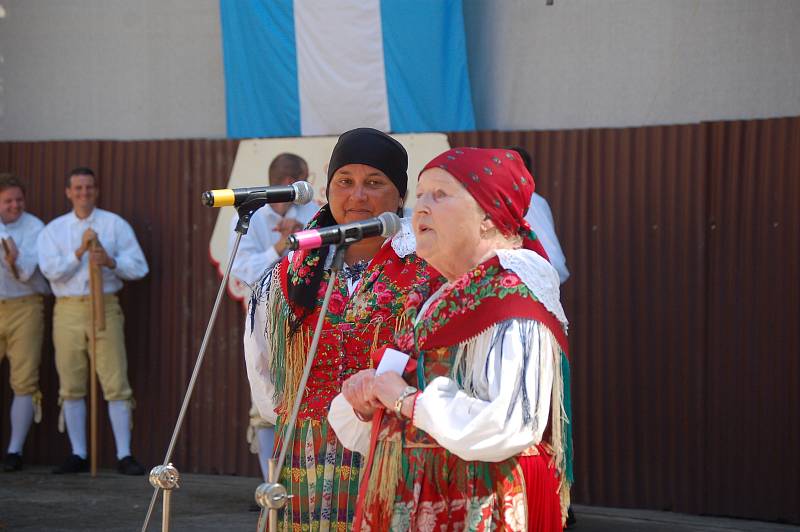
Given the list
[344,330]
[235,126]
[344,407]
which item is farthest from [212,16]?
[344,407]

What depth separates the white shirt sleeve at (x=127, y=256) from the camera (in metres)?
8.40

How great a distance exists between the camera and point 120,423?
8.51 m

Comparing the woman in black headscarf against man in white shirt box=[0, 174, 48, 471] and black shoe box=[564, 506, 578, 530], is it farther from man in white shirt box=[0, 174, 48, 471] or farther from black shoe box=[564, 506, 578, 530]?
man in white shirt box=[0, 174, 48, 471]

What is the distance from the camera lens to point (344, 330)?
3.60m

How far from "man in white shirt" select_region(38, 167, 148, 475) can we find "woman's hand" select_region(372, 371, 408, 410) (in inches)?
230

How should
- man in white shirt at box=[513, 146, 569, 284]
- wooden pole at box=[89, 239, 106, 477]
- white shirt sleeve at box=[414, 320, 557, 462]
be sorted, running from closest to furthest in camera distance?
white shirt sleeve at box=[414, 320, 557, 462] < man in white shirt at box=[513, 146, 569, 284] < wooden pole at box=[89, 239, 106, 477]

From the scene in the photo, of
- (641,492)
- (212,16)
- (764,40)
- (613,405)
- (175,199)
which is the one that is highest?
(212,16)

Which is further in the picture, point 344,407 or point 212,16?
point 212,16

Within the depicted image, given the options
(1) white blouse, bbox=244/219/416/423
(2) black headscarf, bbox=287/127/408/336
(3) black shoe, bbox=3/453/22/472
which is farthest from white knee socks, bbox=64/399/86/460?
(2) black headscarf, bbox=287/127/408/336

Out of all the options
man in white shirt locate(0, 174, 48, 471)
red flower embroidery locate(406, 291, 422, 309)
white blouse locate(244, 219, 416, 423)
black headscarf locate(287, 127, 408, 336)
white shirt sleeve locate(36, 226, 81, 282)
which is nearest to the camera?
red flower embroidery locate(406, 291, 422, 309)

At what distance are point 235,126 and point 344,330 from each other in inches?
195

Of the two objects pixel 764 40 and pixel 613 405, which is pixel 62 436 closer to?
pixel 613 405

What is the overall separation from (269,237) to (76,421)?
2231mm

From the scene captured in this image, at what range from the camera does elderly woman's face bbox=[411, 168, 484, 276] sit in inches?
113
